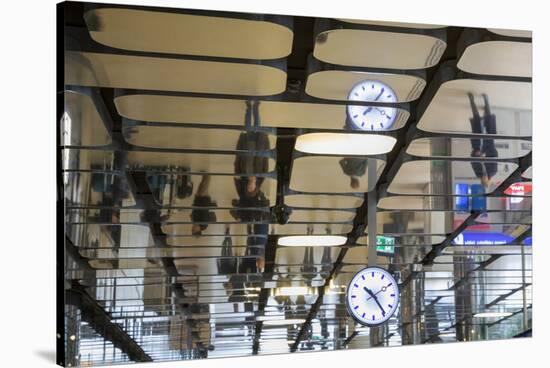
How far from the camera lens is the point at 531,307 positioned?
4547 millimetres

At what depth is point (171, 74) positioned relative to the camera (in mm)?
3807

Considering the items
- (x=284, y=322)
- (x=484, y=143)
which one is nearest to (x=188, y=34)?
(x=284, y=322)

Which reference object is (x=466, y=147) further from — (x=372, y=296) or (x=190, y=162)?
(x=190, y=162)

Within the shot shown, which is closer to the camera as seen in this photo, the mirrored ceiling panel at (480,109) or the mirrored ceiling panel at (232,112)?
the mirrored ceiling panel at (232,112)

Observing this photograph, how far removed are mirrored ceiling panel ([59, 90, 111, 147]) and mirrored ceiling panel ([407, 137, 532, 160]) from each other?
1478 millimetres

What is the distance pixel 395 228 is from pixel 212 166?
96 centimetres

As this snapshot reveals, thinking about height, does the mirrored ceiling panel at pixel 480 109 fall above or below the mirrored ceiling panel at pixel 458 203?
above

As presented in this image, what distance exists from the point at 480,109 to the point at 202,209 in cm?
146

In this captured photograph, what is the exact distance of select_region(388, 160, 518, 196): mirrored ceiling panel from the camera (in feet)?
14.0

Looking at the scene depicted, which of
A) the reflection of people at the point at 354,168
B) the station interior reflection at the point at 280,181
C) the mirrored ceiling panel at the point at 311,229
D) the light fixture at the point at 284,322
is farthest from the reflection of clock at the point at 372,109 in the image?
the light fixture at the point at 284,322

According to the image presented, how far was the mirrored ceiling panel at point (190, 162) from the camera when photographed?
3.84m

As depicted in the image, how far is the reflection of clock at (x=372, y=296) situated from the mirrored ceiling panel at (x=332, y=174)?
42 centimetres

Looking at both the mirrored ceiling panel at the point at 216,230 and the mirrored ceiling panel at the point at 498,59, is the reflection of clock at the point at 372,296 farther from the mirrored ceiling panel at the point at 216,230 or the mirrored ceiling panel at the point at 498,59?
the mirrored ceiling panel at the point at 498,59

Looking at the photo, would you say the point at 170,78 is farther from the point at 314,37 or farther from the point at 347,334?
the point at 347,334
